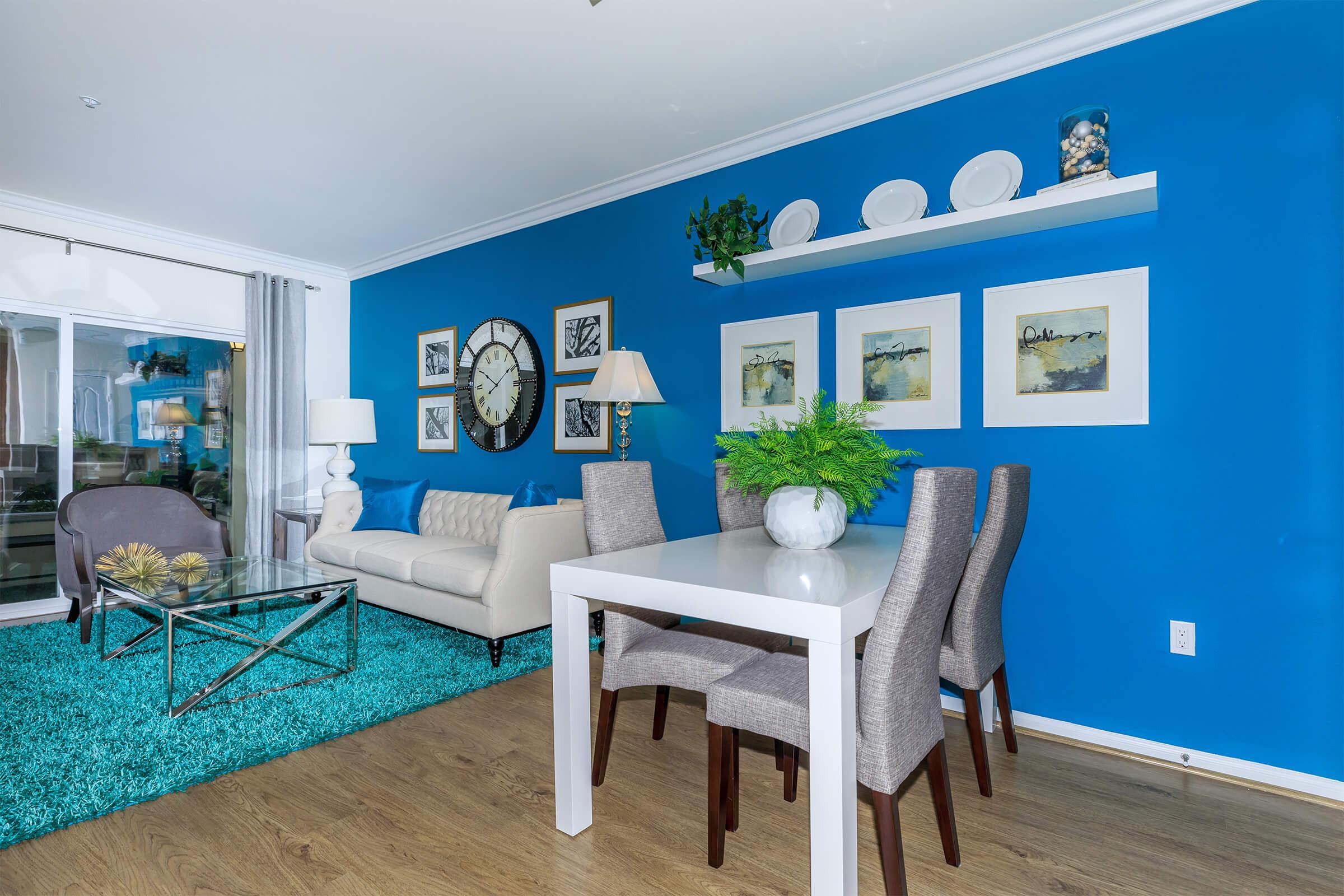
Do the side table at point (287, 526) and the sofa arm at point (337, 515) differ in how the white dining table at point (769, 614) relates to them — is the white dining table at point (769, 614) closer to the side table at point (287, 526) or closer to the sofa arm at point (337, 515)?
Answer: the sofa arm at point (337, 515)

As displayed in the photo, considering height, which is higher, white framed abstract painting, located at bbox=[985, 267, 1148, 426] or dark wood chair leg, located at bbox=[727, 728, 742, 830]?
white framed abstract painting, located at bbox=[985, 267, 1148, 426]

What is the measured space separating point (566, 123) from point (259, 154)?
5.48 feet

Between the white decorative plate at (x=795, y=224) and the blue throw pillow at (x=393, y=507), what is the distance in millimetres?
2895

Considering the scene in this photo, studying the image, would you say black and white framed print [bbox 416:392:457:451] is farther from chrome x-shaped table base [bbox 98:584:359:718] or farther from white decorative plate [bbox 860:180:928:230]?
white decorative plate [bbox 860:180:928:230]

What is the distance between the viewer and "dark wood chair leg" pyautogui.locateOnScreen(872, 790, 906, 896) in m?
1.46

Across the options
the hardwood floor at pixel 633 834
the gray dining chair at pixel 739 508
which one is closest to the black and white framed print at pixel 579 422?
the gray dining chair at pixel 739 508

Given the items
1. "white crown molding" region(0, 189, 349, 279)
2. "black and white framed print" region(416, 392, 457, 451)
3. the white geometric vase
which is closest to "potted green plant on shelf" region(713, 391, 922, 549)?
the white geometric vase

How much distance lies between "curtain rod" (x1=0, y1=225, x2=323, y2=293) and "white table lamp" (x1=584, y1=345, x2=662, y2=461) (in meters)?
3.38

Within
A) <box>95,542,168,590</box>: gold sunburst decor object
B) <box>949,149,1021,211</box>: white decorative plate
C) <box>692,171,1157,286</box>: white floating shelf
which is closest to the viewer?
<box>692,171,1157,286</box>: white floating shelf

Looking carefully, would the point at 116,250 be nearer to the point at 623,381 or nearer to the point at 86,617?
the point at 86,617

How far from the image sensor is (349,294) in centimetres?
594

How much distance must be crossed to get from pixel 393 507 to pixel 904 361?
3372 millimetres

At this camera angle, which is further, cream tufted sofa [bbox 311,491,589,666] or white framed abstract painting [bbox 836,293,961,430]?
cream tufted sofa [bbox 311,491,589,666]

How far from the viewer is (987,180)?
2711mm
